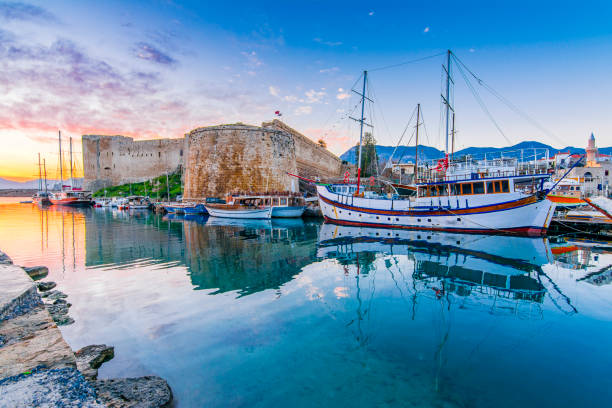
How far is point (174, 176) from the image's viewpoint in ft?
153

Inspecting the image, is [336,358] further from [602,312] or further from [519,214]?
[519,214]

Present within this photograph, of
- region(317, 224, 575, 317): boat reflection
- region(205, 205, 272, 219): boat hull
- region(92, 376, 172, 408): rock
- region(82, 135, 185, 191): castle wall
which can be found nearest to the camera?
region(92, 376, 172, 408): rock

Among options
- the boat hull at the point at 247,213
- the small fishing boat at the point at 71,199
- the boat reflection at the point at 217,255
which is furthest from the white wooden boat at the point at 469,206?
the small fishing boat at the point at 71,199

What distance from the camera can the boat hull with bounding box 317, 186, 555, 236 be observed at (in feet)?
46.7

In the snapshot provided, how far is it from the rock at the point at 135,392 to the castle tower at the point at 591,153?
1800 inches

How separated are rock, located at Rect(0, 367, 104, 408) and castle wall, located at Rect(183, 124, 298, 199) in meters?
28.0

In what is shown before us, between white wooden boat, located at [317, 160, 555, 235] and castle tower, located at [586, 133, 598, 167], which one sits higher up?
castle tower, located at [586, 133, 598, 167]

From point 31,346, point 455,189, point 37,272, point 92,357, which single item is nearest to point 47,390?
point 31,346

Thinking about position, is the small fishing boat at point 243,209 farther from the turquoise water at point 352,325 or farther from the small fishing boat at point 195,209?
the turquoise water at point 352,325

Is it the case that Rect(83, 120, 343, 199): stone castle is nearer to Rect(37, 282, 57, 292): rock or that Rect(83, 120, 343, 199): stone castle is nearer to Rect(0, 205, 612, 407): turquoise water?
Rect(0, 205, 612, 407): turquoise water

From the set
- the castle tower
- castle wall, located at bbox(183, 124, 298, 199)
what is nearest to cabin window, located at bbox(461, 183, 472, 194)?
castle wall, located at bbox(183, 124, 298, 199)

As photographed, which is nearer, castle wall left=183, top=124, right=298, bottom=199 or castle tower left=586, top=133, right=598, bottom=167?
castle wall left=183, top=124, right=298, bottom=199

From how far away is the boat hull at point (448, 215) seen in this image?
561 inches

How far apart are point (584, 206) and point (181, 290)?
27.8m
